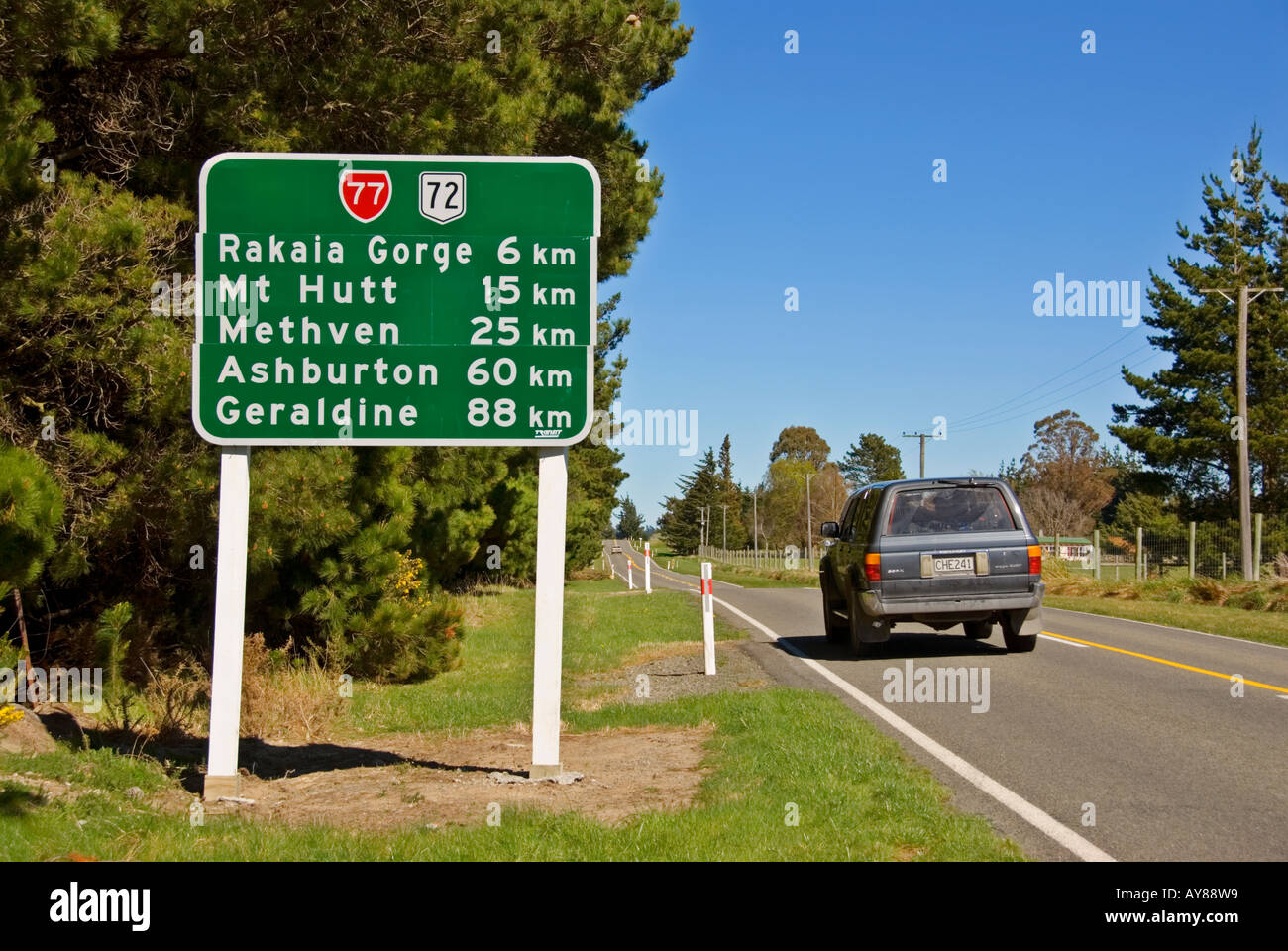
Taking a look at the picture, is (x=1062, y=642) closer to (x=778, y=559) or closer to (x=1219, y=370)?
(x=1219, y=370)

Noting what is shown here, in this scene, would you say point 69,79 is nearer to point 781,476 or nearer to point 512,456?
point 512,456

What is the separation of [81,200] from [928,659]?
32.1ft

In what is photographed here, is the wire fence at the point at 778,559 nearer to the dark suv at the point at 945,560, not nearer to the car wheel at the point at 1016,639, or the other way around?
the car wheel at the point at 1016,639

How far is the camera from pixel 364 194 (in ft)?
25.7

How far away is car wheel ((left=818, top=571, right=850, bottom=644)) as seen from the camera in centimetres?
1604

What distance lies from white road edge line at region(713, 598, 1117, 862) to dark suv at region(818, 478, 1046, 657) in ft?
5.10

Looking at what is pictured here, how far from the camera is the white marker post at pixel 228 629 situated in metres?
7.57

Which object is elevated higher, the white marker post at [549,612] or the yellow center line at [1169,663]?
the white marker post at [549,612]

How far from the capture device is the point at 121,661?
10664 millimetres

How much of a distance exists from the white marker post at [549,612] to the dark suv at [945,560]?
6.10 metres

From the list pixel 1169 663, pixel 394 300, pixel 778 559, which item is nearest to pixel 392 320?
pixel 394 300

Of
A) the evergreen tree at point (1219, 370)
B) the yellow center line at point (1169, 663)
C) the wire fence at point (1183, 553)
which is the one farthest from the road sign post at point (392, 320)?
the evergreen tree at point (1219, 370)

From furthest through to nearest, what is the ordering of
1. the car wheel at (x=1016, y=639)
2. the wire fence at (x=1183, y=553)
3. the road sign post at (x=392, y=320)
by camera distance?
1. the wire fence at (x=1183, y=553)
2. the car wheel at (x=1016, y=639)
3. the road sign post at (x=392, y=320)

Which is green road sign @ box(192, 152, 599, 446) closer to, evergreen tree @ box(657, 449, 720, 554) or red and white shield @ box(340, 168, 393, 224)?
red and white shield @ box(340, 168, 393, 224)
